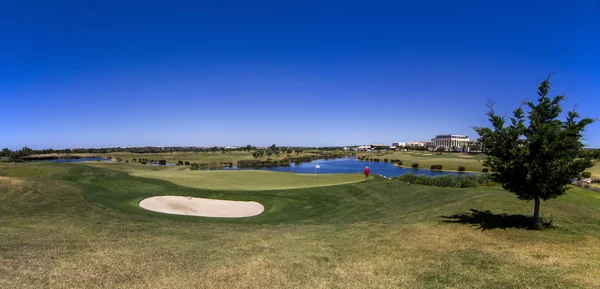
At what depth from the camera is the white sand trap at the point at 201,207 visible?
77.8 ft

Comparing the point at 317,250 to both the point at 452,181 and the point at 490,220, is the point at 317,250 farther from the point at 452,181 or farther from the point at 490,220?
the point at 452,181

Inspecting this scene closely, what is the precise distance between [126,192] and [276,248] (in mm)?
24133

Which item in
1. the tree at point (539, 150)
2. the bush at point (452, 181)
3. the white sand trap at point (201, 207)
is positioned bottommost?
the white sand trap at point (201, 207)

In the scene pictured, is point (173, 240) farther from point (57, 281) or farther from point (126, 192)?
point (126, 192)

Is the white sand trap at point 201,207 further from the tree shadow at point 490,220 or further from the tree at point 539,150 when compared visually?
the tree at point 539,150

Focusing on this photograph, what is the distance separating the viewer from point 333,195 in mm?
27031

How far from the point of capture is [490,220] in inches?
556

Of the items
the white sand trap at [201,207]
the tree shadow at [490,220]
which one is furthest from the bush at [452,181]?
the white sand trap at [201,207]

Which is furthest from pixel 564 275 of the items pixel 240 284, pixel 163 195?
pixel 163 195

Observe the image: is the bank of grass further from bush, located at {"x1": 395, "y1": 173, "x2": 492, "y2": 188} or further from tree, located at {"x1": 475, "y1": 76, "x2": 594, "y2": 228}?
bush, located at {"x1": 395, "y1": 173, "x2": 492, "y2": 188}

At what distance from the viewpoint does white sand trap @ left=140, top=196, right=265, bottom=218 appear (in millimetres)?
23703

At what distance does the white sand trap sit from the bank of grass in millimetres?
3797

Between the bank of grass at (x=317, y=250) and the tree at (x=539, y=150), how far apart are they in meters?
1.79

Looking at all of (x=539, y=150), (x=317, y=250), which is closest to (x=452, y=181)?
(x=539, y=150)
